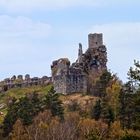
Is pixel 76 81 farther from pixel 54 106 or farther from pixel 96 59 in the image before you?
pixel 54 106

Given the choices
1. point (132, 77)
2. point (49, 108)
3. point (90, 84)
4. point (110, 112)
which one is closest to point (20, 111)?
point (49, 108)

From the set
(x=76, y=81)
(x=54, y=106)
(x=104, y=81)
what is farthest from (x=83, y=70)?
(x=54, y=106)

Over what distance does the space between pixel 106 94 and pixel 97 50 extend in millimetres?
24330

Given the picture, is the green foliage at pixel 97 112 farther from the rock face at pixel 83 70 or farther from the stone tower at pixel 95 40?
the stone tower at pixel 95 40

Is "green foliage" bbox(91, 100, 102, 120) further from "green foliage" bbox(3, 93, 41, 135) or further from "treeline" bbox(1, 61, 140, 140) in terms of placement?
"green foliage" bbox(3, 93, 41, 135)

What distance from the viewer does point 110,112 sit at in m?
133

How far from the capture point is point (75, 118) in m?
134

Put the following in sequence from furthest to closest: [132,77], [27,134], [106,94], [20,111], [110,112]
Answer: [106,94], [20,111], [110,112], [27,134], [132,77]

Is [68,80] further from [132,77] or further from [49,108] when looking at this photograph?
[132,77]

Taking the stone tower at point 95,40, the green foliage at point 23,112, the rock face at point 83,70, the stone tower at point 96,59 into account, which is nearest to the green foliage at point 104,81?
the rock face at point 83,70

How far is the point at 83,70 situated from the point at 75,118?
2101 inches

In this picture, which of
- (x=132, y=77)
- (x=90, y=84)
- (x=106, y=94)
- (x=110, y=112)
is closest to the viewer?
(x=132, y=77)

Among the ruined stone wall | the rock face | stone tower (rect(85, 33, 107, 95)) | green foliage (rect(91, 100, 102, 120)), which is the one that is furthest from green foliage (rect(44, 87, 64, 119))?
stone tower (rect(85, 33, 107, 95))

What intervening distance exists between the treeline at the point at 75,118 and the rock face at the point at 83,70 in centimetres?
1010
